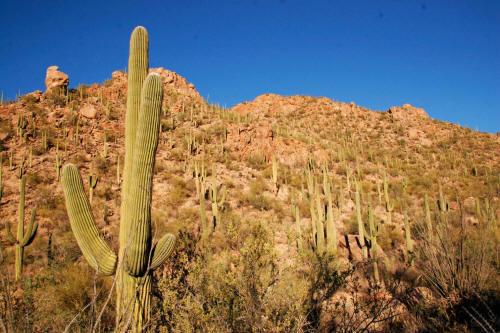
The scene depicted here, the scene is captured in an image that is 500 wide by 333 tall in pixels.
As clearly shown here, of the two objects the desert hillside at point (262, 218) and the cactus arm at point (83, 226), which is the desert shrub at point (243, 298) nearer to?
the desert hillside at point (262, 218)

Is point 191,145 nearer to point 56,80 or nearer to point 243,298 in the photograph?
point 56,80

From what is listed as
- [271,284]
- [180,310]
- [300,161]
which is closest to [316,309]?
[271,284]

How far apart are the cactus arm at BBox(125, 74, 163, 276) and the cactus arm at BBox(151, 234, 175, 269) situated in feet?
0.36

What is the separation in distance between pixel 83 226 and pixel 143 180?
0.93 metres

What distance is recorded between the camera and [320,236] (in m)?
8.59

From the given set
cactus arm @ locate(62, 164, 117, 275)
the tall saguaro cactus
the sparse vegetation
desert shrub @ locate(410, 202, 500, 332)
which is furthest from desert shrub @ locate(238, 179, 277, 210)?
cactus arm @ locate(62, 164, 117, 275)

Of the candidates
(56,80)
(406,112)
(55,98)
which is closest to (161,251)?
(55,98)

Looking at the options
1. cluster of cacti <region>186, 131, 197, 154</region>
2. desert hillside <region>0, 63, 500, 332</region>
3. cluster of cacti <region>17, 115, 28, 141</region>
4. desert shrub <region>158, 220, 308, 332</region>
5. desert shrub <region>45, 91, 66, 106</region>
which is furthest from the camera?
desert shrub <region>45, 91, 66, 106</region>

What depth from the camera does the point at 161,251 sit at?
3.65m

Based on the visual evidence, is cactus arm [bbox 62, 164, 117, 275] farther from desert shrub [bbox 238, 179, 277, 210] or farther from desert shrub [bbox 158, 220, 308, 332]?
desert shrub [bbox 238, 179, 277, 210]

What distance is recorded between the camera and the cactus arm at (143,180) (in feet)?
11.1

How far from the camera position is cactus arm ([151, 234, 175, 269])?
3.60 m

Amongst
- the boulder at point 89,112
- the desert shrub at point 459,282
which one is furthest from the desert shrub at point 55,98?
the desert shrub at point 459,282

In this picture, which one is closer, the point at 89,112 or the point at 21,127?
the point at 21,127
